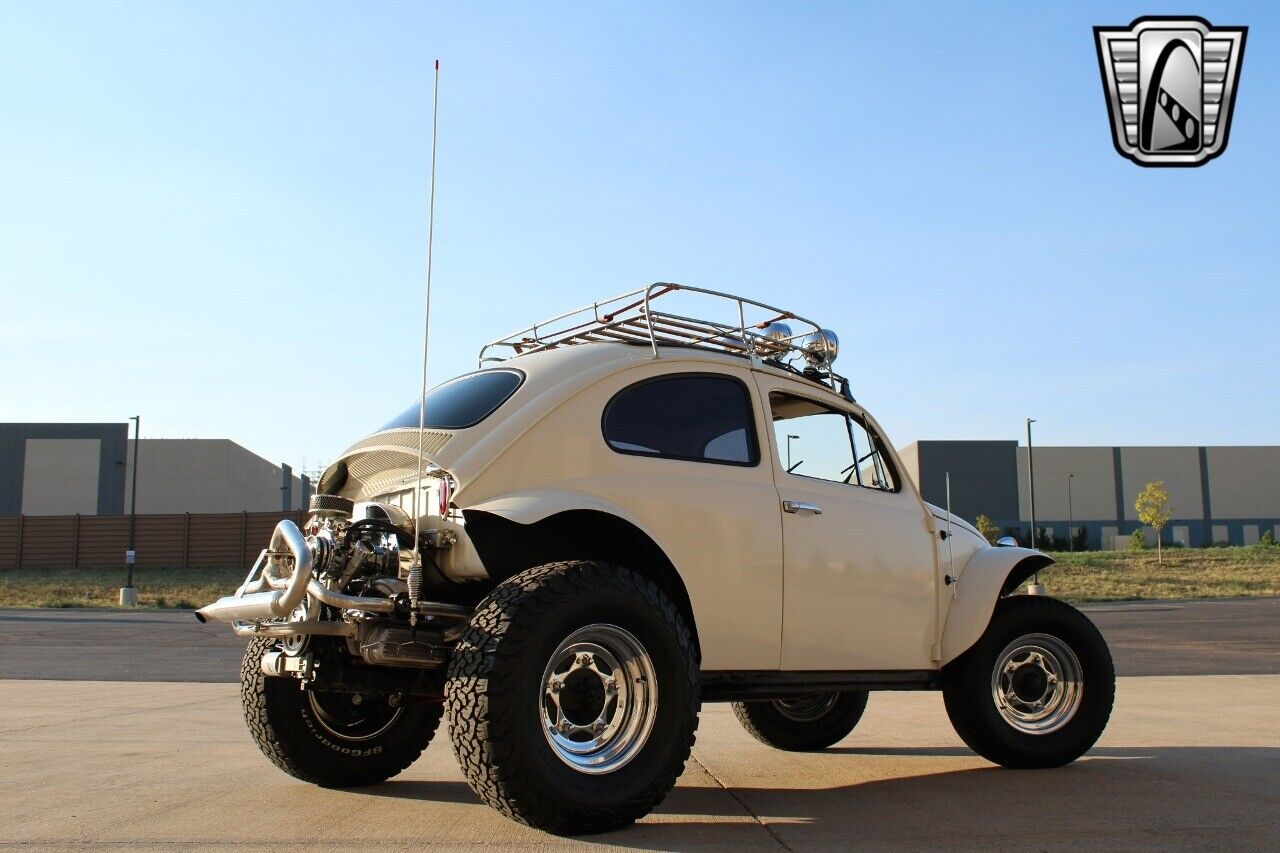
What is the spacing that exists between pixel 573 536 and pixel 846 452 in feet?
6.32

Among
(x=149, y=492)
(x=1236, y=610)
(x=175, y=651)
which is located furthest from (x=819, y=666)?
(x=149, y=492)

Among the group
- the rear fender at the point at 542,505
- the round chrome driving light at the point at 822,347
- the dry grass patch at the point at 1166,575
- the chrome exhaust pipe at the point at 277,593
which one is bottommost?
the dry grass patch at the point at 1166,575

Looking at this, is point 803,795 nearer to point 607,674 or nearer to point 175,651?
point 607,674

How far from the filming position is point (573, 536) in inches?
200

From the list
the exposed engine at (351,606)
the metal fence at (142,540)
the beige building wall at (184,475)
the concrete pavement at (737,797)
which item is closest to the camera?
the concrete pavement at (737,797)

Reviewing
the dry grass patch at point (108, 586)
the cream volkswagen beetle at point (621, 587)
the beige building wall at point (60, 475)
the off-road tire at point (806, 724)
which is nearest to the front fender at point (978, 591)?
the cream volkswagen beetle at point (621, 587)

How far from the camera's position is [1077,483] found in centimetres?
8006

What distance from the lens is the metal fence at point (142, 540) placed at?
48.4 m

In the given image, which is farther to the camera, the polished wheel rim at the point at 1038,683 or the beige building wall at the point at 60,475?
the beige building wall at the point at 60,475

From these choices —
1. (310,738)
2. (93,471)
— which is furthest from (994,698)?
(93,471)

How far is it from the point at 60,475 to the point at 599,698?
74.9 meters

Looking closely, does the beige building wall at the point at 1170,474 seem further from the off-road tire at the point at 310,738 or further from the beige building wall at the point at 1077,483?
the off-road tire at the point at 310,738

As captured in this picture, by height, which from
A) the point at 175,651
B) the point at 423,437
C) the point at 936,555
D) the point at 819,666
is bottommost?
the point at 175,651

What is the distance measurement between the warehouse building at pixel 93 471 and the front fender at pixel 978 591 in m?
68.3
